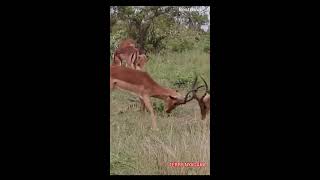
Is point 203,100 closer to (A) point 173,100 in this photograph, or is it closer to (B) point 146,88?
(A) point 173,100

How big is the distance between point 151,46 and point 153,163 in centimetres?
82

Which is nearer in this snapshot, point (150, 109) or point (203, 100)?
point (203, 100)

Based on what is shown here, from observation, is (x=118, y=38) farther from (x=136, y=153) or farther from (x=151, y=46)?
(x=136, y=153)

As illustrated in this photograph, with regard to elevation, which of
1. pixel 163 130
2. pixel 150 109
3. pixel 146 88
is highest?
pixel 146 88

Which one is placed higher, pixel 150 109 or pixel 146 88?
pixel 146 88

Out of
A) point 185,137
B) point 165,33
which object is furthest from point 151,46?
point 185,137

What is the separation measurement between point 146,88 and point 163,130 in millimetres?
325

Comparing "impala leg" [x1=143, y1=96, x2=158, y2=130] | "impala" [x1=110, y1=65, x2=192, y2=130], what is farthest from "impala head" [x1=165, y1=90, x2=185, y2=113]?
"impala leg" [x1=143, y1=96, x2=158, y2=130]

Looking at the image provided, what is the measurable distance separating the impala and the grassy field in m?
0.04

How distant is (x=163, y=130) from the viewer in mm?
7051

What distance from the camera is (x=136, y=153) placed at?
694 centimetres

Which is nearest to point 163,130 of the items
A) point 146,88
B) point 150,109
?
point 150,109

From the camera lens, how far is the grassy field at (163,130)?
6.92 metres

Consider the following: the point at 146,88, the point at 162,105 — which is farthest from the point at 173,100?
the point at 146,88
